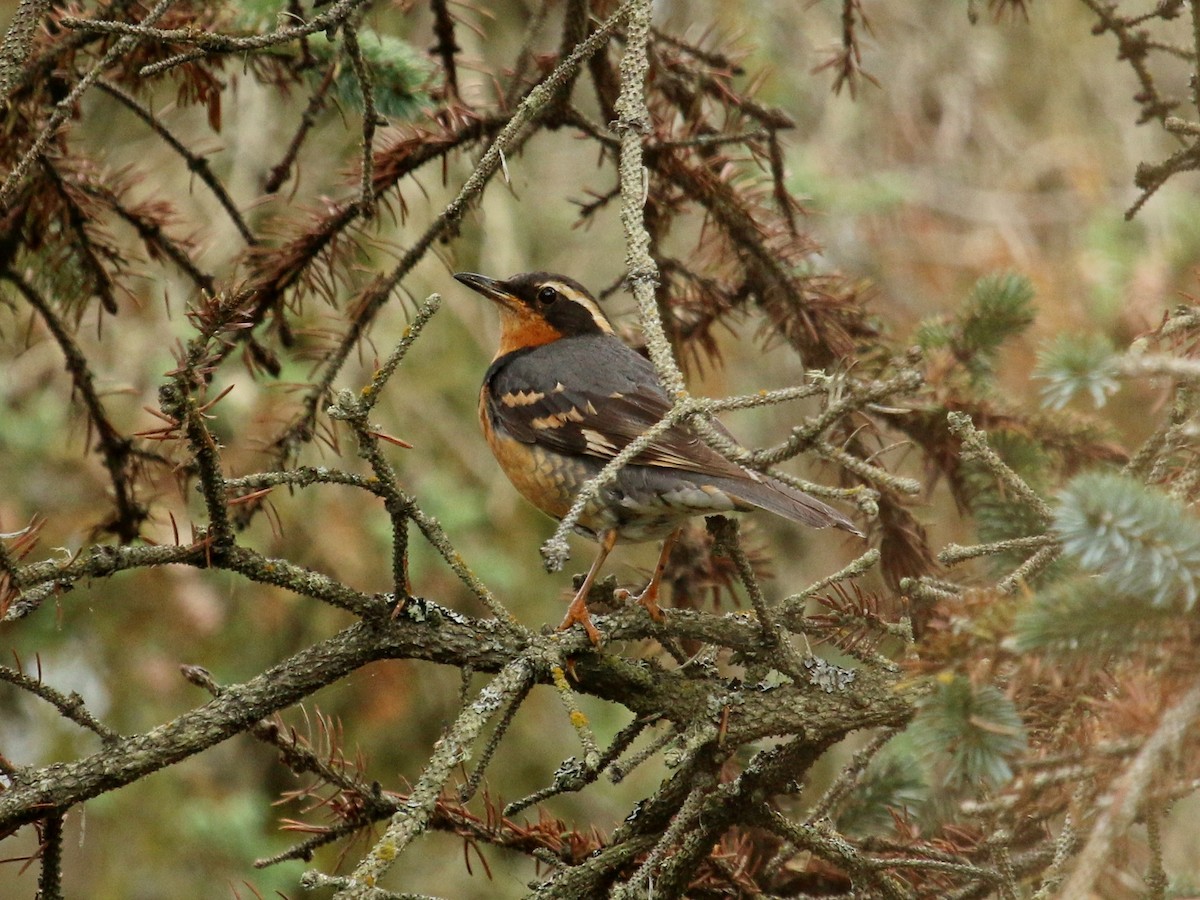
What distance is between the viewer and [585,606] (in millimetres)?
3756

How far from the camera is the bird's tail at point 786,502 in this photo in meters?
3.43

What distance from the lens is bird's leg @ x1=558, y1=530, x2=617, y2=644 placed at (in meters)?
3.12

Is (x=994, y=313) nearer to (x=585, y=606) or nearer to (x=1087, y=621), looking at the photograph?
(x=585, y=606)

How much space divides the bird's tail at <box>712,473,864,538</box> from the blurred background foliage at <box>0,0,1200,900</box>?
1694 mm

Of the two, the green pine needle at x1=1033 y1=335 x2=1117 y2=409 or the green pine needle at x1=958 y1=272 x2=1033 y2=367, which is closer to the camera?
the green pine needle at x1=1033 y1=335 x2=1117 y2=409

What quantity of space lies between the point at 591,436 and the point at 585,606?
94 centimetres

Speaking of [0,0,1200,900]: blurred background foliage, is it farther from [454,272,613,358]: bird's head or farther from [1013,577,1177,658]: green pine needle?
[1013,577,1177,658]: green pine needle

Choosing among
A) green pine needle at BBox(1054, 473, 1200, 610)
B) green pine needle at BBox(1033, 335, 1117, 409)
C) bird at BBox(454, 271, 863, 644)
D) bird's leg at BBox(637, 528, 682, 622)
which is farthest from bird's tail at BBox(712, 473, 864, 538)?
green pine needle at BBox(1054, 473, 1200, 610)

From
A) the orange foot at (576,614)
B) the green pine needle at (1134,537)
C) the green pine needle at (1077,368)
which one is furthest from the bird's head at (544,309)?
the green pine needle at (1134,537)

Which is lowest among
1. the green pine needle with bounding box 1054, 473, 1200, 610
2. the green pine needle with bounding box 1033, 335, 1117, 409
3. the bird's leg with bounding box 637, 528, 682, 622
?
the green pine needle with bounding box 1054, 473, 1200, 610

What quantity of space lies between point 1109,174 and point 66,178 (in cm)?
673

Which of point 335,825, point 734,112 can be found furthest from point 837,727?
point 734,112

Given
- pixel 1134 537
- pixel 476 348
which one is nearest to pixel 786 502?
pixel 1134 537

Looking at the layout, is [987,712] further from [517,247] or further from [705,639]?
[517,247]
